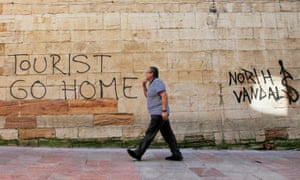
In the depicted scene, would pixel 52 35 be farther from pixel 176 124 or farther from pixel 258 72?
pixel 258 72

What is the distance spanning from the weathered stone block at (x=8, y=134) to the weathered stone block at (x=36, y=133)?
0.10 metres

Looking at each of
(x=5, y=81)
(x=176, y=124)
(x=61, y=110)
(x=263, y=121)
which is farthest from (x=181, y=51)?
(x=5, y=81)

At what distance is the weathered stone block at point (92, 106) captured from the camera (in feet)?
24.5

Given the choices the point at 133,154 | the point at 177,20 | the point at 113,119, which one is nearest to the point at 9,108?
the point at 113,119

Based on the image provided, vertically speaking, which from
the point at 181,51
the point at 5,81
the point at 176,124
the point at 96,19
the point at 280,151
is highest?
the point at 96,19

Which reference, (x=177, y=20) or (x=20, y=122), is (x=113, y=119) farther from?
(x=177, y=20)

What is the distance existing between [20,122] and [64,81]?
1.20 m

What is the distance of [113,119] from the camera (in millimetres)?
7453

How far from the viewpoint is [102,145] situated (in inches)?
291

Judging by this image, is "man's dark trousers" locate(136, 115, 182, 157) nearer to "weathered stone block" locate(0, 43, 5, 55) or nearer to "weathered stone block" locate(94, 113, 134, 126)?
"weathered stone block" locate(94, 113, 134, 126)

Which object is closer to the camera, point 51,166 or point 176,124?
point 51,166

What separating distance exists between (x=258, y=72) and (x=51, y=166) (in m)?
4.73

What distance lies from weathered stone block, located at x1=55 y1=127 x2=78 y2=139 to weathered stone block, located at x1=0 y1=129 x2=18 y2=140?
821 mm

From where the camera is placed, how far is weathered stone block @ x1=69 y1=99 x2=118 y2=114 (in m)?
7.45
